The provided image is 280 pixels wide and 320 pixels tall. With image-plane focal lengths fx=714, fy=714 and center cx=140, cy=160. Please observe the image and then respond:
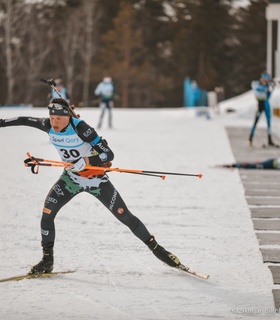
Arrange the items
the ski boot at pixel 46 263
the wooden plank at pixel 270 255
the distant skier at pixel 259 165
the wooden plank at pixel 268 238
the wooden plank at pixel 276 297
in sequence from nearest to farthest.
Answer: the wooden plank at pixel 276 297
the ski boot at pixel 46 263
the wooden plank at pixel 270 255
the wooden plank at pixel 268 238
the distant skier at pixel 259 165

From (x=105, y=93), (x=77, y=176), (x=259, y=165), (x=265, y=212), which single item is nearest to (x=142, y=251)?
(x=77, y=176)

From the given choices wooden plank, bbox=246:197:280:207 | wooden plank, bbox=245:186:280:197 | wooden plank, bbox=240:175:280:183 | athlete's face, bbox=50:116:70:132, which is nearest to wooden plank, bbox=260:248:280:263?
athlete's face, bbox=50:116:70:132

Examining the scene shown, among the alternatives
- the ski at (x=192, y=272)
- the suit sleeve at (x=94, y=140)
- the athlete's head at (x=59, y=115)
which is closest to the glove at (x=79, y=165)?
the suit sleeve at (x=94, y=140)

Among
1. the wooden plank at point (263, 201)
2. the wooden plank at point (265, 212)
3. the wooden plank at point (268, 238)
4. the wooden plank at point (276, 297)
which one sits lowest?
the wooden plank at point (263, 201)

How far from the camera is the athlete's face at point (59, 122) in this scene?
5.86 metres

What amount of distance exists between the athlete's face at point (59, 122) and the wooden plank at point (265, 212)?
3.70 m

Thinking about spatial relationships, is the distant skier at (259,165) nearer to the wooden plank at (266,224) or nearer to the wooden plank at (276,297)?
the wooden plank at (266,224)

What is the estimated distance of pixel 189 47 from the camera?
49.1 metres

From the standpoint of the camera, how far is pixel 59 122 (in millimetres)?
5855

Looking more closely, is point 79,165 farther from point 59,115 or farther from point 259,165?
point 259,165

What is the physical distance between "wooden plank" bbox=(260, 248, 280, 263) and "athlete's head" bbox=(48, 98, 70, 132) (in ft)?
7.61

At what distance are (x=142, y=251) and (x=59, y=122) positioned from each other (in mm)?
1832

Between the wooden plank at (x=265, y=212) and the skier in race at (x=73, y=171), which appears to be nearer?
the skier in race at (x=73, y=171)

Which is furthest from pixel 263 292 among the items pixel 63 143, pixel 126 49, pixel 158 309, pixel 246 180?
pixel 126 49
